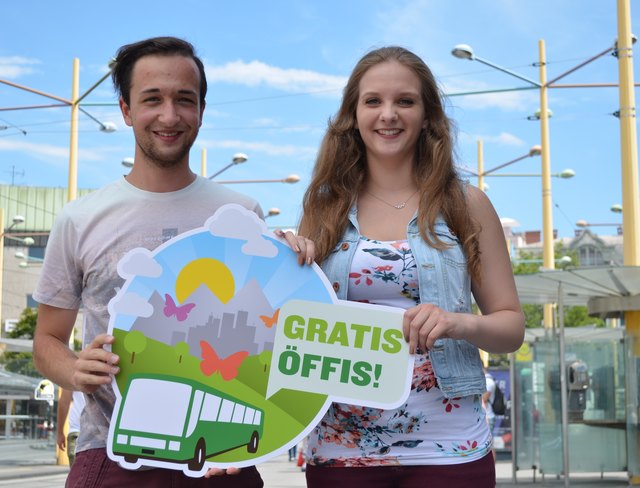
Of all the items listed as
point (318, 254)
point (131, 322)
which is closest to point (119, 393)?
point (131, 322)

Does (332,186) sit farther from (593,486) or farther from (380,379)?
(593,486)

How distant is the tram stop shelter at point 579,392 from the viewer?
15.4 metres

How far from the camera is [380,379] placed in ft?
9.99

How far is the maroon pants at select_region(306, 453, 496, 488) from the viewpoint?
300 cm

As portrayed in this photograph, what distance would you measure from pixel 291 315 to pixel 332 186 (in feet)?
1.68

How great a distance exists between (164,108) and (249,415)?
96cm

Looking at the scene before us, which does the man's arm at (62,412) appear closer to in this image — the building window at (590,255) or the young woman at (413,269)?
the young woman at (413,269)

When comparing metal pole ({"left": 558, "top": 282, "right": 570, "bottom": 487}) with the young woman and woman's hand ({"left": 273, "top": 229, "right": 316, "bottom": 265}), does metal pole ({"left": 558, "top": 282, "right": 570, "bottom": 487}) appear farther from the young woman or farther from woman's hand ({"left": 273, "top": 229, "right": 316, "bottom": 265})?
woman's hand ({"left": 273, "top": 229, "right": 316, "bottom": 265})

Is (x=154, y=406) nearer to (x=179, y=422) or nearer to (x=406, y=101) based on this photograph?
(x=179, y=422)

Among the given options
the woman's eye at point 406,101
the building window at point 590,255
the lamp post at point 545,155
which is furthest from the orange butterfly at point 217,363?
the building window at point 590,255

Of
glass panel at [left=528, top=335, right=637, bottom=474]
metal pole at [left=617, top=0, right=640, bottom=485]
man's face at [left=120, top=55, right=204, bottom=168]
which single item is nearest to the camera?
man's face at [left=120, top=55, right=204, bottom=168]

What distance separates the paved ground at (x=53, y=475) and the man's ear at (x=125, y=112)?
1314 centimetres

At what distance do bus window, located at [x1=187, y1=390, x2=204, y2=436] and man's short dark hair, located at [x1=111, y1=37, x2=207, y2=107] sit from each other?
963mm

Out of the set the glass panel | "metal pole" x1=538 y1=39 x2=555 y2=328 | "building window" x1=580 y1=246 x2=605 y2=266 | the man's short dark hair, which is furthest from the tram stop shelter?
"building window" x1=580 y1=246 x2=605 y2=266
